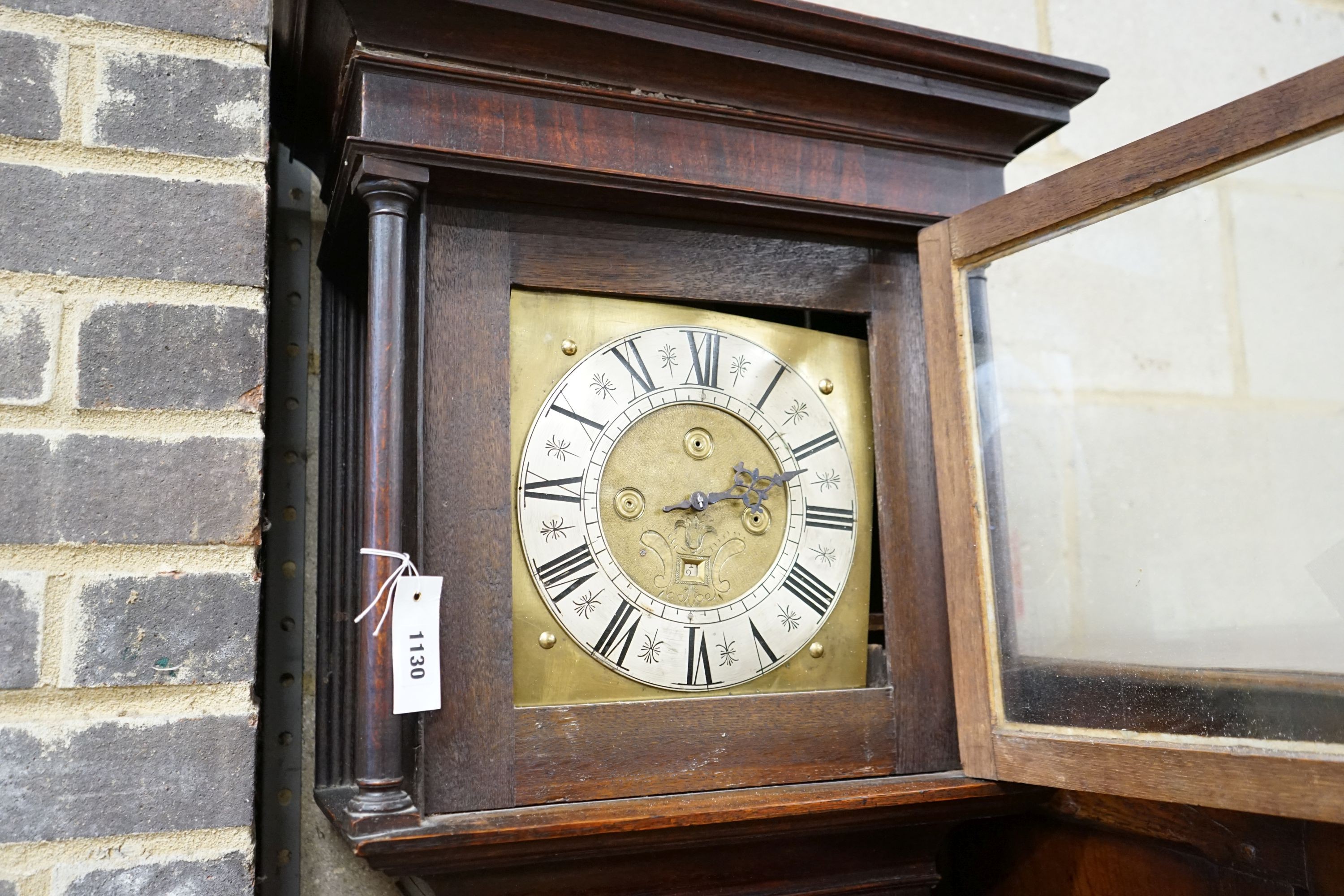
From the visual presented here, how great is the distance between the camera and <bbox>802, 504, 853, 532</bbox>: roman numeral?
1054 mm

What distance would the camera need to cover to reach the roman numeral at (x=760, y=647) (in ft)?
3.32

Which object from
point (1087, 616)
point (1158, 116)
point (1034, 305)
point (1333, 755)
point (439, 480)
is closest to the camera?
point (1333, 755)

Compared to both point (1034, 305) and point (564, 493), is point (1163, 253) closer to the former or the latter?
point (1034, 305)

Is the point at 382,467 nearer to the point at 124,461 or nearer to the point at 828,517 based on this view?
the point at 124,461

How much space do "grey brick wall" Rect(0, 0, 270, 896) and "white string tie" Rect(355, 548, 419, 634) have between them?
0.45 ft

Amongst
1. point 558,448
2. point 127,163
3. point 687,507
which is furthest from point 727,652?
point 127,163

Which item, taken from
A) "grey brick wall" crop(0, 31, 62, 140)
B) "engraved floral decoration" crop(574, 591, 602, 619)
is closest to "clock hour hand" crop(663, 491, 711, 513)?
"engraved floral decoration" crop(574, 591, 602, 619)

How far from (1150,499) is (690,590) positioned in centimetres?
45

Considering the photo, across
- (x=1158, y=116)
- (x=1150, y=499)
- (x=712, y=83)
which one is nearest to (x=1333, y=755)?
(x=1150, y=499)

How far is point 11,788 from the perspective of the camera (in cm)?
85

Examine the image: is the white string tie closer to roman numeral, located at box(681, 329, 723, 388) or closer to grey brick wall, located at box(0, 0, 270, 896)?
grey brick wall, located at box(0, 0, 270, 896)

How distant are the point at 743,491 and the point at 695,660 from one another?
6.3 inches

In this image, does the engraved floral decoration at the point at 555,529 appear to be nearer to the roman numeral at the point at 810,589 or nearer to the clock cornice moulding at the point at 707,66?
the roman numeral at the point at 810,589

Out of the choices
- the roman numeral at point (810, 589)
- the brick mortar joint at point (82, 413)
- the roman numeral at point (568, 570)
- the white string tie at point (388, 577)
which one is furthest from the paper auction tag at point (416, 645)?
the roman numeral at point (810, 589)
